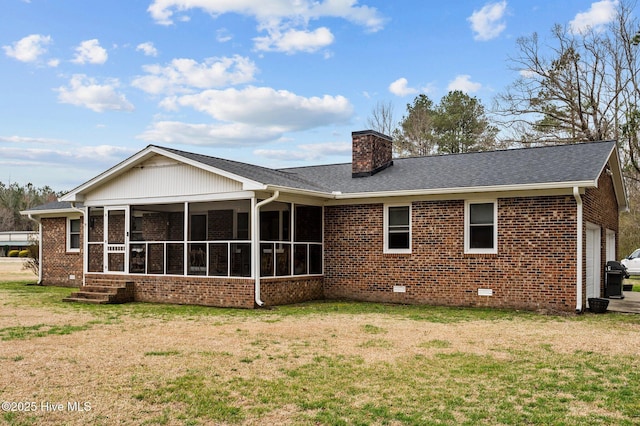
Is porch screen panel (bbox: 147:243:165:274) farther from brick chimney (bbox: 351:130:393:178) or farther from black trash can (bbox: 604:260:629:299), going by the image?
black trash can (bbox: 604:260:629:299)

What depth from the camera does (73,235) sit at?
21.2m

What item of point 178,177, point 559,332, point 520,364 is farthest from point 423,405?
point 178,177

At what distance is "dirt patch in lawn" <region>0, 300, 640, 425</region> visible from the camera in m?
5.89

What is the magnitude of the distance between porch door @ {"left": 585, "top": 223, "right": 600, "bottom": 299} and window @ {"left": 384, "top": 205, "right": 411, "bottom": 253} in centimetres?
444

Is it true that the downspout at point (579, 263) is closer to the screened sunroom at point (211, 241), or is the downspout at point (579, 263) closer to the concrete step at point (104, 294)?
the screened sunroom at point (211, 241)

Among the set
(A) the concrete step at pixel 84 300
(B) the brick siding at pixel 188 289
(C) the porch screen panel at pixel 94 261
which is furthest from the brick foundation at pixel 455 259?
(C) the porch screen panel at pixel 94 261

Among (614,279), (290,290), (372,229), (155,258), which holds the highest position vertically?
(372,229)

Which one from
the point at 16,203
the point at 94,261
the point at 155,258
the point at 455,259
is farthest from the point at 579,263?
the point at 16,203

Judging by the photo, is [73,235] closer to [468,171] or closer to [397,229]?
[397,229]

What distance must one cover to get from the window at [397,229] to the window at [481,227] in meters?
1.52

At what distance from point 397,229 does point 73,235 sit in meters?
12.3

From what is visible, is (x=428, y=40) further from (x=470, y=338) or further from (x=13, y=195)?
(x=13, y=195)

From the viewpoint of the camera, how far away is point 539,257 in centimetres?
1332

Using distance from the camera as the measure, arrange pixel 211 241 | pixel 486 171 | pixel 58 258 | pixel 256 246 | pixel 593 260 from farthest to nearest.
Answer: pixel 58 258
pixel 593 260
pixel 486 171
pixel 211 241
pixel 256 246
